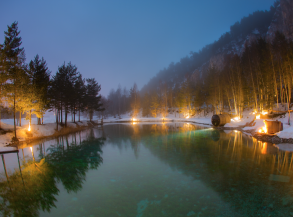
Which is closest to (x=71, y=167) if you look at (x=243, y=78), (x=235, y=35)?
(x=243, y=78)

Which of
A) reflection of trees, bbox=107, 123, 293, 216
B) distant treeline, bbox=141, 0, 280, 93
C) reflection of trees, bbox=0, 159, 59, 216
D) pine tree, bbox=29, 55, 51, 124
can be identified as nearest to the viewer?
reflection of trees, bbox=107, 123, 293, 216

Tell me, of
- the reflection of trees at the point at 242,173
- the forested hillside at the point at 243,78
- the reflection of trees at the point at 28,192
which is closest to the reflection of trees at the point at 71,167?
the reflection of trees at the point at 28,192

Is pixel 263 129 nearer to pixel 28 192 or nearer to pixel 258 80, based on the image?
pixel 258 80

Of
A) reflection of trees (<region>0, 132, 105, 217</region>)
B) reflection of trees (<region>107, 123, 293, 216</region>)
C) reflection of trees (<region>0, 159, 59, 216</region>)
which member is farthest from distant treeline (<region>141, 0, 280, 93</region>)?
reflection of trees (<region>0, 159, 59, 216</region>)

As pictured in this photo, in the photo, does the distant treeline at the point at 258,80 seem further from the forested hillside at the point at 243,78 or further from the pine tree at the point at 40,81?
the pine tree at the point at 40,81

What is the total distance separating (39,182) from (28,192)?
923 millimetres

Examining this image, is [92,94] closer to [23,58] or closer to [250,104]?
[23,58]

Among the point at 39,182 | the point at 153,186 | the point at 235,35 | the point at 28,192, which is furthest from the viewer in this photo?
the point at 235,35

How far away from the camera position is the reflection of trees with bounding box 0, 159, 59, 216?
16.0ft

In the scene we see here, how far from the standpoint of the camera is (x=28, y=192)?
19.4ft

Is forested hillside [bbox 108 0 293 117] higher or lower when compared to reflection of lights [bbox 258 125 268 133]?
higher

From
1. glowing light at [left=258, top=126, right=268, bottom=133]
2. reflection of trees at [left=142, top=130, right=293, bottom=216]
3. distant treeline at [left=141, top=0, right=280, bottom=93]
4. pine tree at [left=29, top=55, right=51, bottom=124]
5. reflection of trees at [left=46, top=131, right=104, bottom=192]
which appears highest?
distant treeline at [left=141, top=0, right=280, bottom=93]

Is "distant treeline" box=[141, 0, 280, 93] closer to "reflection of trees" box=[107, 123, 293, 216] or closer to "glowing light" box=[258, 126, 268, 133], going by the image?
"glowing light" box=[258, 126, 268, 133]

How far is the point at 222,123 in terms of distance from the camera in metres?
26.5
